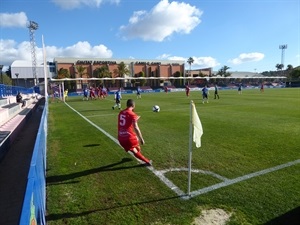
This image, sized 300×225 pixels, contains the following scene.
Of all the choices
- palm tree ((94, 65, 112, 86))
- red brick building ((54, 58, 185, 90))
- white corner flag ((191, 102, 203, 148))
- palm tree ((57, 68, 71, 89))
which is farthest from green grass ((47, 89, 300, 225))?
palm tree ((94, 65, 112, 86))

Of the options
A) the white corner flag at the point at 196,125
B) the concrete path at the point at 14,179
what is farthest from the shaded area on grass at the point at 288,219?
the concrete path at the point at 14,179

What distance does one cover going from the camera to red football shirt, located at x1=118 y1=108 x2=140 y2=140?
640cm

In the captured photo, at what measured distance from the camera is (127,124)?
644 cm

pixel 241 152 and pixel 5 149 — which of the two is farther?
pixel 5 149

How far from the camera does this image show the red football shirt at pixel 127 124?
252 inches

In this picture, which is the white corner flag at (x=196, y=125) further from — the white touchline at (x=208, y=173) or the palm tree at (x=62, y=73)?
the palm tree at (x=62, y=73)

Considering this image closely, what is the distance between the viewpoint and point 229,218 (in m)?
4.10

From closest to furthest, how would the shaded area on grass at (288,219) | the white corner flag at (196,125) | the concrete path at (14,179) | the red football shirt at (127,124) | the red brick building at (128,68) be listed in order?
the shaded area on grass at (288,219) → the white corner flag at (196,125) → the concrete path at (14,179) → the red football shirt at (127,124) → the red brick building at (128,68)

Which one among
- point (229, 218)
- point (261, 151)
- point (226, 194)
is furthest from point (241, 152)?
point (229, 218)

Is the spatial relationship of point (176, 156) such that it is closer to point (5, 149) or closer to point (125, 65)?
point (5, 149)

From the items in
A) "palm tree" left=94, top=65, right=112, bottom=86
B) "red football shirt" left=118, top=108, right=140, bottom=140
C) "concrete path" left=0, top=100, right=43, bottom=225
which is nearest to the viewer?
"concrete path" left=0, top=100, right=43, bottom=225

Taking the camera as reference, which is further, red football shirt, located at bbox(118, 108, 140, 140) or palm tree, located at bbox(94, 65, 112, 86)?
palm tree, located at bbox(94, 65, 112, 86)

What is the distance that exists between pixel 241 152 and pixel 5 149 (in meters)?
9.00

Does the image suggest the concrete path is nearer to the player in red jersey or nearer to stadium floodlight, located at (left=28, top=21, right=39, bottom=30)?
the player in red jersey
